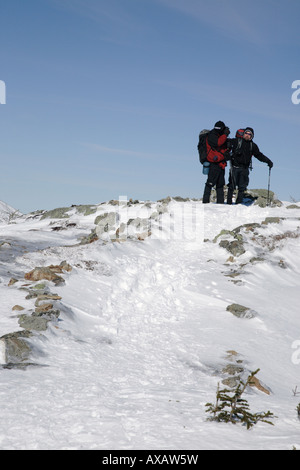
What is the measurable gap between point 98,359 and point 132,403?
4.51ft

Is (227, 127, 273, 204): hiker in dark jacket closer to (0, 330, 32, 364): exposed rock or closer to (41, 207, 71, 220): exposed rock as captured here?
(41, 207, 71, 220): exposed rock

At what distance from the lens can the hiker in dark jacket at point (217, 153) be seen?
634 inches

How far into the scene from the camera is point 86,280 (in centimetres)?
873

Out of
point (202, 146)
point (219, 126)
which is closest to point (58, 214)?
point (202, 146)

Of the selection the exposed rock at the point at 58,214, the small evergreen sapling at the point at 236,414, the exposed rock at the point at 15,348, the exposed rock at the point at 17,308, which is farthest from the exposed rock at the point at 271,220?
the small evergreen sapling at the point at 236,414

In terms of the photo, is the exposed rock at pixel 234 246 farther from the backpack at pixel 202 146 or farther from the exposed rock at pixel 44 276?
the exposed rock at pixel 44 276

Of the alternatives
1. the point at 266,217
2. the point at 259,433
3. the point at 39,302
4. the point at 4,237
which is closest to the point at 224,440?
the point at 259,433

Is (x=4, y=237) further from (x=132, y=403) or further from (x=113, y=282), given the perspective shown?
(x=132, y=403)

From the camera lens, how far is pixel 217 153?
16.3m

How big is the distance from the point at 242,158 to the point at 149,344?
12034 millimetres

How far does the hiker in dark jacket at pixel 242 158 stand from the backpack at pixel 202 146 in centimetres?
109

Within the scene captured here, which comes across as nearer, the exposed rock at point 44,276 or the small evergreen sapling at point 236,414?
the small evergreen sapling at point 236,414

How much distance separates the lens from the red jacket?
52.8ft

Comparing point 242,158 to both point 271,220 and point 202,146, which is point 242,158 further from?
point 271,220
